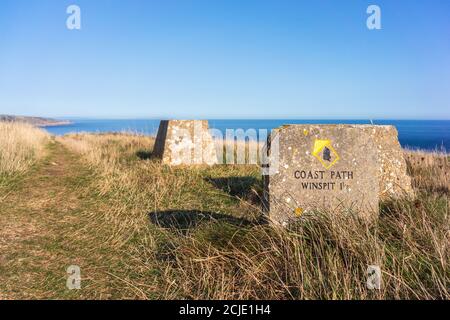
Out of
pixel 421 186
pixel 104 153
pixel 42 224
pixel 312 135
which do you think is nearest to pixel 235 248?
pixel 312 135

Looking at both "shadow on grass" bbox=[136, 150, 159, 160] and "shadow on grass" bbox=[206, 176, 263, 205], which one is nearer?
"shadow on grass" bbox=[206, 176, 263, 205]

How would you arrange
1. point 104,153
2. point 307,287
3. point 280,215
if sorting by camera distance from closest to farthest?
1. point 307,287
2. point 280,215
3. point 104,153

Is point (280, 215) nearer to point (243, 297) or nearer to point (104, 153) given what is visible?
point (243, 297)

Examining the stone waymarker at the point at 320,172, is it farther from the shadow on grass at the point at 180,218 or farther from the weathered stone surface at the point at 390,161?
the weathered stone surface at the point at 390,161

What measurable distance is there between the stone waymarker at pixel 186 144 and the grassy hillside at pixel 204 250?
2855 millimetres

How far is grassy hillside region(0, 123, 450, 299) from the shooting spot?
3.17 m

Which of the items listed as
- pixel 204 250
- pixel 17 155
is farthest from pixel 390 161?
pixel 17 155

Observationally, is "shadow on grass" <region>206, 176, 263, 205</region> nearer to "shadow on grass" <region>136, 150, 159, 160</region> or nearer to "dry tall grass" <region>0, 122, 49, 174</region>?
"shadow on grass" <region>136, 150, 159, 160</region>

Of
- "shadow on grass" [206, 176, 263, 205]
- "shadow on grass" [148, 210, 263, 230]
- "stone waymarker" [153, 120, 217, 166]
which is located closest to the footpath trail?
"shadow on grass" [148, 210, 263, 230]

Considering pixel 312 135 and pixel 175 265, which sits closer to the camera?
pixel 175 265

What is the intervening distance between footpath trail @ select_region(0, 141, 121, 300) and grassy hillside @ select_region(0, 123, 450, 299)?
14 millimetres

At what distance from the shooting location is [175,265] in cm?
395

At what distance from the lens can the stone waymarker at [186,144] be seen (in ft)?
31.6
